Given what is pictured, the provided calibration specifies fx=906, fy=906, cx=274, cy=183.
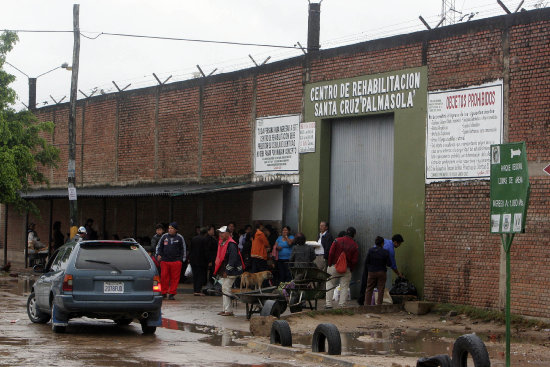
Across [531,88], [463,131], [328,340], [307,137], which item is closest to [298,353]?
[328,340]

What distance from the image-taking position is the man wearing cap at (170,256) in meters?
21.8

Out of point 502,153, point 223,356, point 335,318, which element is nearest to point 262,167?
point 335,318

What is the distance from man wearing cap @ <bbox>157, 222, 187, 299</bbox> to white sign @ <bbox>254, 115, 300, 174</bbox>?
4619 millimetres

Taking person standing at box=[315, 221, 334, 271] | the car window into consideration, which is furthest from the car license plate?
person standing at box=[315, 221, 334, 271]

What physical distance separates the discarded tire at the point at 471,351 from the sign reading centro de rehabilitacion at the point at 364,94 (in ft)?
36.3

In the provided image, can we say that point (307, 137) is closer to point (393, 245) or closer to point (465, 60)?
point (393, 245)

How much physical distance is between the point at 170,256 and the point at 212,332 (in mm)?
5897

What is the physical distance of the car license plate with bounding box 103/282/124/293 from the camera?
14766 millimetres

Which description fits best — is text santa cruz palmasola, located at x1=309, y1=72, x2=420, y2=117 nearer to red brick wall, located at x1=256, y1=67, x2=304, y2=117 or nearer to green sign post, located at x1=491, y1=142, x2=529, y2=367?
red brick wall, located at x1=256, y1=67, x2=304, y2=117

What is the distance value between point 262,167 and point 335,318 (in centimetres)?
919

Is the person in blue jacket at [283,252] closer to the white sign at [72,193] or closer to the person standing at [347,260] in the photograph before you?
the person standing at [347,260]

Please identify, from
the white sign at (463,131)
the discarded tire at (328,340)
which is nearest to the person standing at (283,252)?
the white sign at (463,131)

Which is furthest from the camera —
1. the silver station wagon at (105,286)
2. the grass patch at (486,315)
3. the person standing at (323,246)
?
the person standing at (323,246)

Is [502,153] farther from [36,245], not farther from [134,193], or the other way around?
[36,245]
